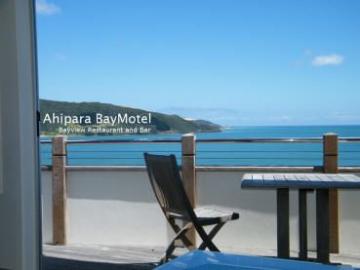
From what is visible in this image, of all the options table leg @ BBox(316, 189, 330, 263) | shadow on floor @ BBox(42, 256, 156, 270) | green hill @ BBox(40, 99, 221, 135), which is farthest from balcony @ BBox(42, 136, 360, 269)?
table leg @ BBox(316, 189, 330, 263)

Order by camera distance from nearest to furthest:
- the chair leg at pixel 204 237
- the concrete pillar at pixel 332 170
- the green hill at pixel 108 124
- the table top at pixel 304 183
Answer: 1. the table top at pixel 304 183
2. the chair leg at pixel 204 237
3. the concrete pillar at pixel 332 170
4. the green hill at pixel 108 124

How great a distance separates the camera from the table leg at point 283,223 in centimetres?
363

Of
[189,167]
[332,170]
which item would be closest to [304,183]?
[332,170]

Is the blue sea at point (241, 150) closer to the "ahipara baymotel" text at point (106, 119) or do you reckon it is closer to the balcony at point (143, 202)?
the balcony at point (143, 202)

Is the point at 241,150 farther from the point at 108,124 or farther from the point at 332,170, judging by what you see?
the point at 108,124

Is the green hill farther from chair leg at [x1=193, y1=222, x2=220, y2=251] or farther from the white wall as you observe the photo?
chair leg at [x1=193, y1=222, x2=220, y2=251]

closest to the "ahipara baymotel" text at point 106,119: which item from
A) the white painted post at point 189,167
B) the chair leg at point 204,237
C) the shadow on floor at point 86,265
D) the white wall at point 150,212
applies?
the white wall at point 150,212

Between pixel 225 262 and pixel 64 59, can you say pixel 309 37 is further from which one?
pixel 225 262

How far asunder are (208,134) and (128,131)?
5.01 feet

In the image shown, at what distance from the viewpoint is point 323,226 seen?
3.69 m

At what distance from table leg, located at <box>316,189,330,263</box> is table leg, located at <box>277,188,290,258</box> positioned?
231 mm

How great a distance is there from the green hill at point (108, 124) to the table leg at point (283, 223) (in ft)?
6.79

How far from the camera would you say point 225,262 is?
2.01 meters

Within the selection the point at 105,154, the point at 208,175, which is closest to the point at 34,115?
the point at 208,175
